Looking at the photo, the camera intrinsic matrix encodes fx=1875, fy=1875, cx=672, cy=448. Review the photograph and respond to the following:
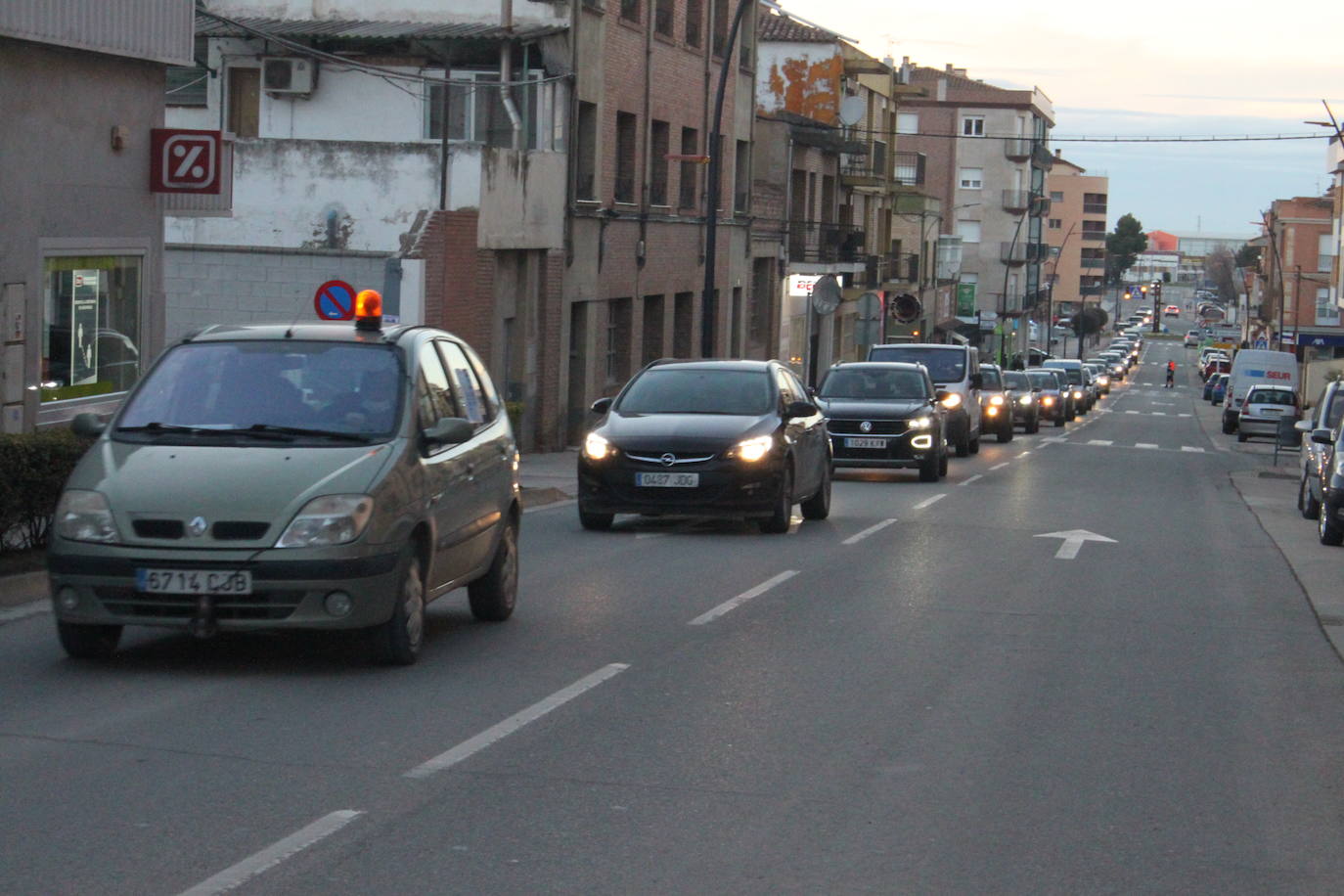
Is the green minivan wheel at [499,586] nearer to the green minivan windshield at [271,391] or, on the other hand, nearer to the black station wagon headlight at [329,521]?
the green minivan windshield at [271,391]

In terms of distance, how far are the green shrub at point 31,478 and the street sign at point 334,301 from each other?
297 inches

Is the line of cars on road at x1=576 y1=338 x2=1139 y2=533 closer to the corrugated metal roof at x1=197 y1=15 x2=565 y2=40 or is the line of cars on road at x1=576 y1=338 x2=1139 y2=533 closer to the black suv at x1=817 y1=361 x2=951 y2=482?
the black suv at x1=817 y1=361 x2=951 y2=482

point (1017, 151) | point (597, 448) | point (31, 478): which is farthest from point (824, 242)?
point (1017, 151)

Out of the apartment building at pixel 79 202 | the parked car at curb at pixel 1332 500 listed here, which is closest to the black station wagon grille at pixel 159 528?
the apartment building at pixel 79 202

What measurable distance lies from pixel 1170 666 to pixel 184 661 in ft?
17.3

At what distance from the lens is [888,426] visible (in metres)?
25.1

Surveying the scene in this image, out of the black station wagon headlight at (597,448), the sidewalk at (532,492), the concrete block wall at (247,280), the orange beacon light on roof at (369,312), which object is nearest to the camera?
the orange beacon light on roof at (369,312)

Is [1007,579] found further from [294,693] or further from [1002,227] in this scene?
[1002,227]

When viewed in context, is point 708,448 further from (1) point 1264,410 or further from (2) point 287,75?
(1) point 1264,410

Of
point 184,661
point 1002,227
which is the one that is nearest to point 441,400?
point 184,661

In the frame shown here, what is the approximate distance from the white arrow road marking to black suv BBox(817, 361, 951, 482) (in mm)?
6055

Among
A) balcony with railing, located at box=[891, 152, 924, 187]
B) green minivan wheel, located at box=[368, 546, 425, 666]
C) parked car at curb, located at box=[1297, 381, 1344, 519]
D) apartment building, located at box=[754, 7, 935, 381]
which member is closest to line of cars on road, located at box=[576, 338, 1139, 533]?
parked car at curb, located at box=[1297, 381, 1344, 519]

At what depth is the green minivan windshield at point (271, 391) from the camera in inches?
365

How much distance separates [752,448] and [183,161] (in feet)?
18.9
